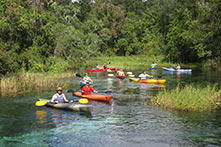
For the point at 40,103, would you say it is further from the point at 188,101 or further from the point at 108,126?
the point at 188,101

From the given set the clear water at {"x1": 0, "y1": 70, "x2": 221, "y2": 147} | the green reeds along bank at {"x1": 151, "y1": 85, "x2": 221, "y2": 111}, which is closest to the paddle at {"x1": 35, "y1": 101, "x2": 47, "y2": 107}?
the clear water at {"x1": 0, "y1": 70, "x2": 221, "y2": 147}

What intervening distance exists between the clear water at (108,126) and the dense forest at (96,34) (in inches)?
355

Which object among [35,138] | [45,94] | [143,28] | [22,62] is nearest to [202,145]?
[35,138]

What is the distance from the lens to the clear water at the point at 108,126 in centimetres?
1107

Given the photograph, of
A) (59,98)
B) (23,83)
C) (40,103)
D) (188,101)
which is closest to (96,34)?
(23,83)

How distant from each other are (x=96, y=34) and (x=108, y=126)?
45830mm

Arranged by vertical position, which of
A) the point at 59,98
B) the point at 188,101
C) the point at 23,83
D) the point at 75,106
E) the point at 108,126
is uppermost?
the point at 23,83

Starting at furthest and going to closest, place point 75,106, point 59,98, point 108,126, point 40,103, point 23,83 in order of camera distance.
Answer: point 23,83, point 59,98, point 40,103, point 75,106, point 108,126

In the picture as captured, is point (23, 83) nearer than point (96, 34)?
Yes

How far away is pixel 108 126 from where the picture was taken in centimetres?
1297

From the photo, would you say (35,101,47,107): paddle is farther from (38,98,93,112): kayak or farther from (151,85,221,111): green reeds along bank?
(151,85,221,111): green reeds along bank

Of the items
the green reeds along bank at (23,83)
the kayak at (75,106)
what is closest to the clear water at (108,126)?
the kayak at (75,106)

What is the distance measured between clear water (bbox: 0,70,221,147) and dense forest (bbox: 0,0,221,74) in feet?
29.6

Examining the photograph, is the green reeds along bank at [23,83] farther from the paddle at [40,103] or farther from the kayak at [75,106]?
the kayak at [75,106]
